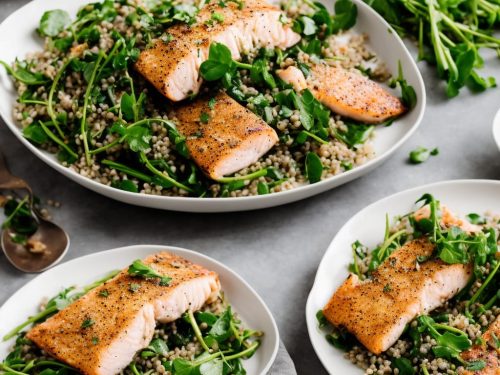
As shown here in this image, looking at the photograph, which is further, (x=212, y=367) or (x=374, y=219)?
(x=374, y=219)

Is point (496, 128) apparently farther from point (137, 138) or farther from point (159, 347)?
point (159, 347)

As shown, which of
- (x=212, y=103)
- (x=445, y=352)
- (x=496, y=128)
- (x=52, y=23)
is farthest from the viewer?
(x=52, y=23)

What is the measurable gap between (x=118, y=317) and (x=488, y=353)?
1435mm

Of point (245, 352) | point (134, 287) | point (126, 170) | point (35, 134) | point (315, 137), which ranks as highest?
point (35, 134)

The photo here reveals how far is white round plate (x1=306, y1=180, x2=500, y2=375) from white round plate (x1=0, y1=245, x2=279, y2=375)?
0.22m

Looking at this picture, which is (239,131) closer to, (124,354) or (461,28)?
(124,354)

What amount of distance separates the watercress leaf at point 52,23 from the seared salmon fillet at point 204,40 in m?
0.62

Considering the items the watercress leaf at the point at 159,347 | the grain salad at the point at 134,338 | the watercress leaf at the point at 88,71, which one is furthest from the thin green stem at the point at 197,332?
the watercress leaf at the point at 88,71

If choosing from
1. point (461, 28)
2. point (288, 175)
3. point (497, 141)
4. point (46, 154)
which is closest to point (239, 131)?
point (288, 175)

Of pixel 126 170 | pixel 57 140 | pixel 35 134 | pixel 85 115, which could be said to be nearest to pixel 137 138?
pixel 126 170

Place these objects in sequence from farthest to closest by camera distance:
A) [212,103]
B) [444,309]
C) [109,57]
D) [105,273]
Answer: [109,57]
[212,103]
[105,273]
[444,309]

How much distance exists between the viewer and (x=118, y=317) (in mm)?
3283

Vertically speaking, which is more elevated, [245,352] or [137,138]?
[137,138]

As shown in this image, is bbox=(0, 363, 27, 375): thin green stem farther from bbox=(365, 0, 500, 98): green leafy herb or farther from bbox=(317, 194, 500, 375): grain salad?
bbox=(365, 0, 500, 98): green leafy herb
